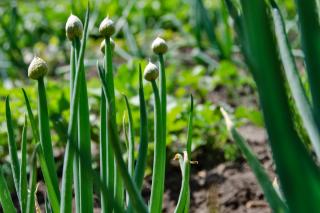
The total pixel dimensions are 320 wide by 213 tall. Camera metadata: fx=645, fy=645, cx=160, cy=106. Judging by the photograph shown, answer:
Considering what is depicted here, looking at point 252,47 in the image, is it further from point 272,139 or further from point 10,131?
point 10,131

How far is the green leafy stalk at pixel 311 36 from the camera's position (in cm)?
69

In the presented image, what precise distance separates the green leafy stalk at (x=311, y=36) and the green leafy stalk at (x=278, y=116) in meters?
0.07

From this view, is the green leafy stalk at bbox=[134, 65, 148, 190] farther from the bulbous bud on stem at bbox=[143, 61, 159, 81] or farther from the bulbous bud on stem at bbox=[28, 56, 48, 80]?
the bulbous bud on stem at bbox=[28, 56, 48, 80]

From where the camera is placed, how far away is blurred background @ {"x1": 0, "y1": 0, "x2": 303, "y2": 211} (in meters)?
2.06

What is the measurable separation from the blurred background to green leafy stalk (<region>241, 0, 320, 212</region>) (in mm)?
409

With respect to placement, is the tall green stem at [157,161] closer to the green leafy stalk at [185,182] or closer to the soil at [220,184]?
the green leafy stalk at [185,182]

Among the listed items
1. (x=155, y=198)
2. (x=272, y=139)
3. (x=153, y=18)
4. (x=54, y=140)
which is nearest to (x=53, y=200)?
(x=155, y=198)

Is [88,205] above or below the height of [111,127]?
below

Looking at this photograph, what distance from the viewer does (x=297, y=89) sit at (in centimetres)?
81

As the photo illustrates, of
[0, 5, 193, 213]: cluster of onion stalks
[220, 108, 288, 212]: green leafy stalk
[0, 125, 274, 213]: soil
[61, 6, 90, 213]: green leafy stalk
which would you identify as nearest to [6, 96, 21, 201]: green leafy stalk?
[0, 5, 193, 213]: cluster of onion stalks

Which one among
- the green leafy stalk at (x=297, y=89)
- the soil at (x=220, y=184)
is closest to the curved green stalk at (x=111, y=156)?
the green leafy stalk at (x=297, y=89)

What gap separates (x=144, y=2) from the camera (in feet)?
13.6

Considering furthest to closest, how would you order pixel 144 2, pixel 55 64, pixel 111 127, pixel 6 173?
pixel 144 2 < pixel 55 64 < pixel 6 173 < pixel 111 127

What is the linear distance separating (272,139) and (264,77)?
67 mm
